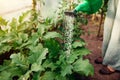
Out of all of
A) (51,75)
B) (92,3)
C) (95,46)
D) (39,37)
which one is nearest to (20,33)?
(39,37)

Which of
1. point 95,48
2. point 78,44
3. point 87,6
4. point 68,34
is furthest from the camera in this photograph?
point 95,48

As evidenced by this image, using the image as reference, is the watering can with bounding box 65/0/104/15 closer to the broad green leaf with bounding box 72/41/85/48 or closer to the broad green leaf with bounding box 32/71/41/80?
the broad green leaf with bounding box 72/41/85/48

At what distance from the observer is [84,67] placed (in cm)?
284

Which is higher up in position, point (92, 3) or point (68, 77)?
point (92, 3)

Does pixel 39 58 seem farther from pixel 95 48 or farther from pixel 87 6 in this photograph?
pixel 95 48

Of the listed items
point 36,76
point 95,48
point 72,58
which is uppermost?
point 72,58

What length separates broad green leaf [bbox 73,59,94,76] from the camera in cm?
281

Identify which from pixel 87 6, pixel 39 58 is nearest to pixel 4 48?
pixel 39 58

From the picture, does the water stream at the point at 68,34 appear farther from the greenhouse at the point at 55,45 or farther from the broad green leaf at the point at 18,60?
the broad green leaf at the point at 18,60

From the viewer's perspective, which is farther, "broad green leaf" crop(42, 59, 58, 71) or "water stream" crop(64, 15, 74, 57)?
"water stream" crop(64, 15, 74, 57)

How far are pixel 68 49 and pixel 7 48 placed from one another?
2.96ft

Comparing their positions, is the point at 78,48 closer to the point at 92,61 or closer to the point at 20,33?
the point at 92,61

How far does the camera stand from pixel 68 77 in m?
3.00

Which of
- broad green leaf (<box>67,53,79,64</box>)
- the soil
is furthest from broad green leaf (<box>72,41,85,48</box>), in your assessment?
the soil
